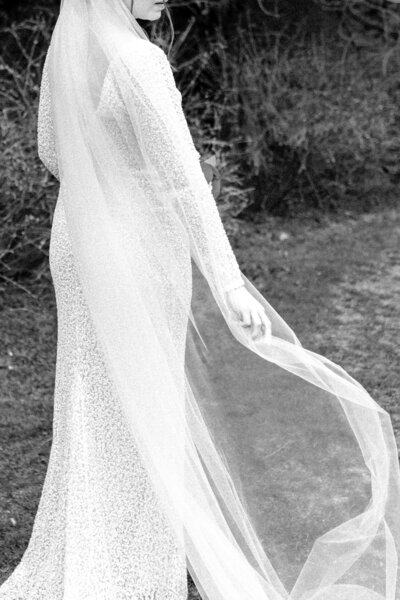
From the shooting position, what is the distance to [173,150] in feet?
8.54

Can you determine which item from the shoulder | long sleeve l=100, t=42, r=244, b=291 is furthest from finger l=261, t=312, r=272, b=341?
the shoulder

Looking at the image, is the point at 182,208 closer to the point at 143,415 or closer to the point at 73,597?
the point at 143,415

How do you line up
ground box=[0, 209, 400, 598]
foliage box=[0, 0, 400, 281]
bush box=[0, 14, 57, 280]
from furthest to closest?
foliage box=[0, 0, 400, 281] < bush box=[0, 14, 57, 280] < ground box=[0, 209, 400, 598]

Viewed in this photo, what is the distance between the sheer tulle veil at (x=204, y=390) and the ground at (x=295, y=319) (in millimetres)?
517

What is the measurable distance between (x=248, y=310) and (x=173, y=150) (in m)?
0.42

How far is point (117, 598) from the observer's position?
2.91 m

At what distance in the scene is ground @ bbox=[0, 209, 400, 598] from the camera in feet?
14.3

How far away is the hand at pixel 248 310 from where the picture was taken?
2.62 meters

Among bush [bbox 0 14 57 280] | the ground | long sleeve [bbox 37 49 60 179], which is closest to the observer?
long sleeve [bbox 37 49 60 179]

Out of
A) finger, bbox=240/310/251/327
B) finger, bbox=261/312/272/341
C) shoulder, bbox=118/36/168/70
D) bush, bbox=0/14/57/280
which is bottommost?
bush, bbox=0/14/57/280

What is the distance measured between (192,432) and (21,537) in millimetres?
1138

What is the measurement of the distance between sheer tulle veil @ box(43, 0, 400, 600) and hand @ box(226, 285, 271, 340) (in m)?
0.04

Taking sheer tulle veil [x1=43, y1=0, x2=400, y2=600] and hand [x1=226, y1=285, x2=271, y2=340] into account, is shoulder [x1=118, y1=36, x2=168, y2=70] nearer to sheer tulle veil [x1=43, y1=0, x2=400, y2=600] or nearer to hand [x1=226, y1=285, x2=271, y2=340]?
sheer tulle veil [x1=43, y1=0, x2=400, y2=600]

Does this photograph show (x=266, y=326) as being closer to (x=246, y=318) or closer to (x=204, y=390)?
(x=246, y=318)
